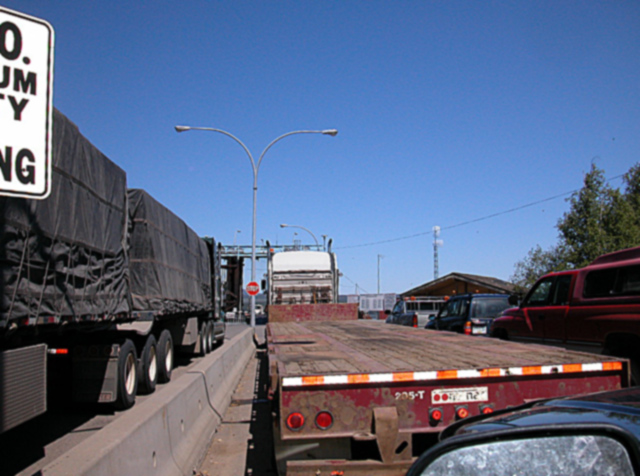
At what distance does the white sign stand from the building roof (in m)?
39.6

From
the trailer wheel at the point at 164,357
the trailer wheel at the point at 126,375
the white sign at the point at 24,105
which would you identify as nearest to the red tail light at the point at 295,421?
the white sign at the point at 24,105

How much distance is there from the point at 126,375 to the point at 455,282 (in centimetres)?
4287

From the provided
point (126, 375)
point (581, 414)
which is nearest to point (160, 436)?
point (581, 414)

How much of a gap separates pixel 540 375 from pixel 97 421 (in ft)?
22.5

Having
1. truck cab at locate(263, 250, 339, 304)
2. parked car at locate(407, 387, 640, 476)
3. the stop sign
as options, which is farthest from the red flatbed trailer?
the stop sign

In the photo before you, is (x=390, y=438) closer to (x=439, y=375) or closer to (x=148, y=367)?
(x=439, y=375)

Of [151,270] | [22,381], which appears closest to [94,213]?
[151,270]

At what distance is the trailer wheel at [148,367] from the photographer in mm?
10953

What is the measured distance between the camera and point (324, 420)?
4.74m

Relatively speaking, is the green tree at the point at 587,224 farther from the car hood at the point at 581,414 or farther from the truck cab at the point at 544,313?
the car hood at the point at 581,414

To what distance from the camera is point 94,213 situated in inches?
331

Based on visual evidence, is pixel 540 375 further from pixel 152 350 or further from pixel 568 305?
pixel 152 350

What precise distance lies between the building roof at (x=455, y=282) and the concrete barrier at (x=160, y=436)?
1370 inches

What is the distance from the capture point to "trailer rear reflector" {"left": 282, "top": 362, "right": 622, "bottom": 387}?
15.7ft
